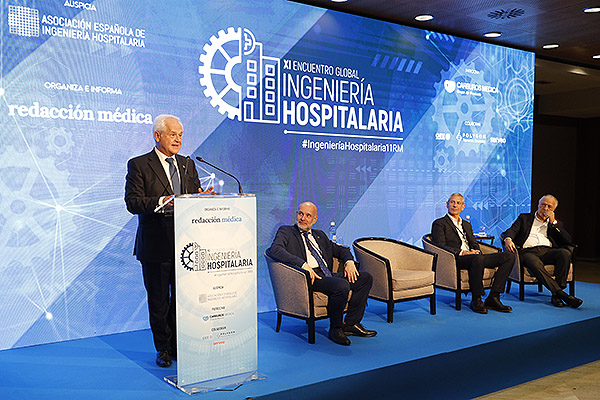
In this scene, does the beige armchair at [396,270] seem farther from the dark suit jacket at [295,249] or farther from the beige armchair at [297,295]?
the beige armchair at [297,295]

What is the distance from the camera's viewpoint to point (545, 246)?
6262 millimetres

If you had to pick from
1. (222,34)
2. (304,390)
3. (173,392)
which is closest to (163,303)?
(173,392)

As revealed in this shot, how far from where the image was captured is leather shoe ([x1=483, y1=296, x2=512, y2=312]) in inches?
219

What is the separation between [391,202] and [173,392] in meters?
3.75

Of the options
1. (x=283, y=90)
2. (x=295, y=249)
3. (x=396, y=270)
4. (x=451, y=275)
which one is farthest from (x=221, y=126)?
(x=451, y=275)

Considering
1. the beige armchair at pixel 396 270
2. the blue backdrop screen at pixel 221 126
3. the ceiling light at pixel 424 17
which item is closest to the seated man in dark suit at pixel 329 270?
the beige armchair at pixel 396 270

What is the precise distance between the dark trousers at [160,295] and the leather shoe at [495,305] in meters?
3.22

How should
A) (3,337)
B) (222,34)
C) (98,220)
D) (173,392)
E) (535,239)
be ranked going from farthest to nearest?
1. (535,239)
2. (222,34)
3. (98,220)
4. (3,337)
5. (173,392)

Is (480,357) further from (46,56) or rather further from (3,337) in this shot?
(46,56)

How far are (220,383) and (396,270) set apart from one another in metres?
2.60

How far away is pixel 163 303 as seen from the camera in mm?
3861

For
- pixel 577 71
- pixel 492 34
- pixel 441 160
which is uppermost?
pixel 492 34

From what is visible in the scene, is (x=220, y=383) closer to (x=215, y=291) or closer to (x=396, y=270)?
(x=215, y=291)

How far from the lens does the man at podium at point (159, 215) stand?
378 cm
